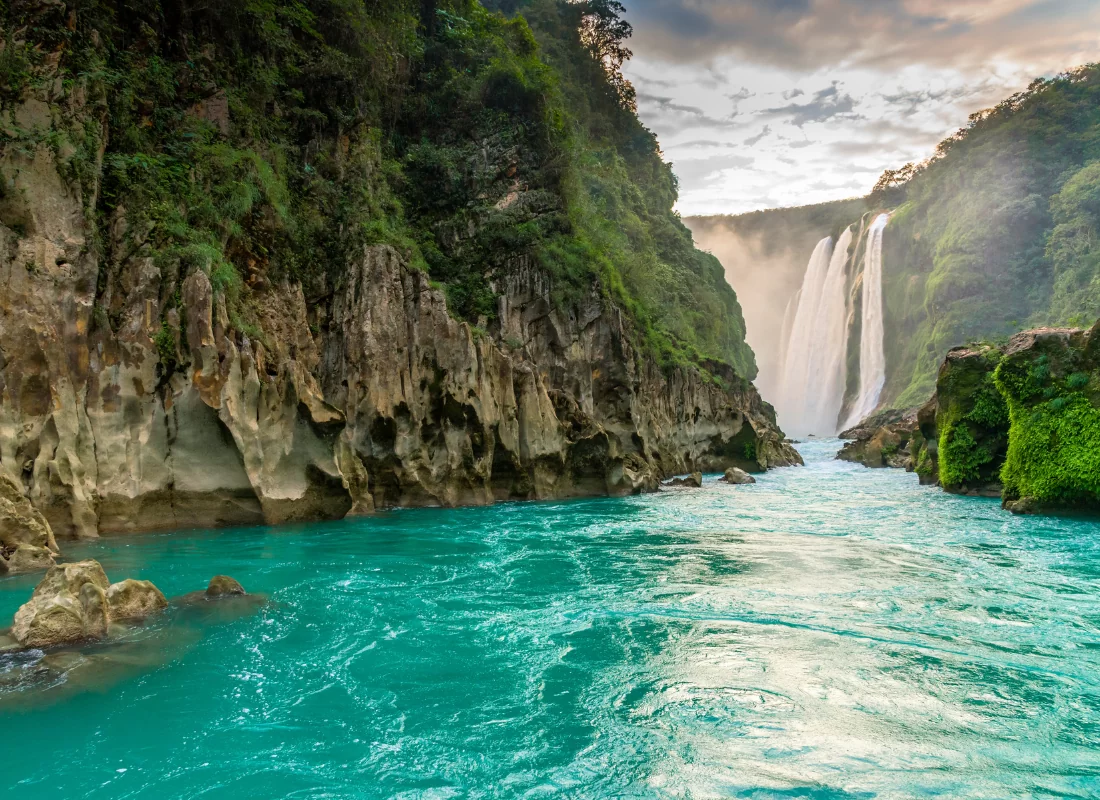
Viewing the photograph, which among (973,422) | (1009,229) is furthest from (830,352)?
(973,422)

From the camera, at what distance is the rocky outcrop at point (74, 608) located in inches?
243

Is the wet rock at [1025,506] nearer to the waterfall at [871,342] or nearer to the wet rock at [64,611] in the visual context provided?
the wet rock at [64,611]

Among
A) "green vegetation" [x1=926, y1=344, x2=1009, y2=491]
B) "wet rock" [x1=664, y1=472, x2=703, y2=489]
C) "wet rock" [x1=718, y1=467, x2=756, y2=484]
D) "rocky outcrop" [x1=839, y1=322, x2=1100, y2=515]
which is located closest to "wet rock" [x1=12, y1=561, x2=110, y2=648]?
"rocky outcrop" [x1=839, y1=322, x2=1100, y2=515]

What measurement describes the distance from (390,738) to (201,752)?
130 centimetres

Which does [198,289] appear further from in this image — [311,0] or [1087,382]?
[1087,382]

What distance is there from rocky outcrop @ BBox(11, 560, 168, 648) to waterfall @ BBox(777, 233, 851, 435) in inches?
2755

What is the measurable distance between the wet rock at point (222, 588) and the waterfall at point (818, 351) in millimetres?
68656

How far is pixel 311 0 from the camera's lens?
73.4 ft

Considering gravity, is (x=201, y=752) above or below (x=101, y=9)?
below

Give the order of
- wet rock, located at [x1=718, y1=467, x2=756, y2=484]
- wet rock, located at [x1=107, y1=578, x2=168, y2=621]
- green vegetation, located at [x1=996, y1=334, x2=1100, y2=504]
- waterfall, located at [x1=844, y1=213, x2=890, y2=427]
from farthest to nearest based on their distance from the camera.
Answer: waterfall, located at [x1=844, y1=213, x2=890, y2=427] → wet rock, located at [x1=718, y1=467, x2=756, y2=484] → green vegetation, located at [x1=996, y1=334, x2=1100, y2=504] → wet rock, located at [x1=107, y1=578, x2=168, y2=621]

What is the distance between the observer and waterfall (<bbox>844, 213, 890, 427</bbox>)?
64.2 metres

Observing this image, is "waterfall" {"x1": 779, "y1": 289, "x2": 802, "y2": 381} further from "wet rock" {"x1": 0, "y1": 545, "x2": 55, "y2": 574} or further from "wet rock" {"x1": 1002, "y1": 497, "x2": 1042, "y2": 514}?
"wet rock" {"x1": 0, "y1": 545, "x2": 55, "y2": 574}

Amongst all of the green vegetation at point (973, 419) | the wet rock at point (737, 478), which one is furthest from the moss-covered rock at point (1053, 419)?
the wet rock at point (737, 478)

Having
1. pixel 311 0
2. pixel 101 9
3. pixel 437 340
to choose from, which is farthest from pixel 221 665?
pixel 311 0
